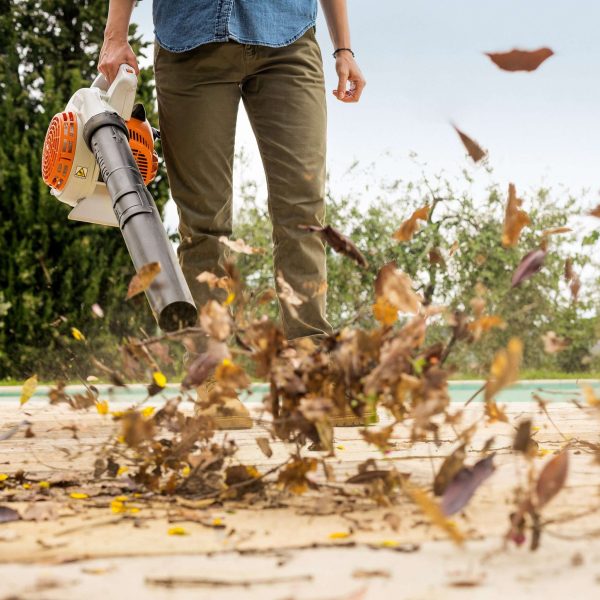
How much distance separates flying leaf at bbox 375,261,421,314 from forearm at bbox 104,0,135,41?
1.34 meters

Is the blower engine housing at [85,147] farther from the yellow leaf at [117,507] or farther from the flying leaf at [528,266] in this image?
the flying leaf at [528,266]

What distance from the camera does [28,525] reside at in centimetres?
119

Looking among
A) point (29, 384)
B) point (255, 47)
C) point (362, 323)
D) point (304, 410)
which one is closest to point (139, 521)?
point (304, 410)

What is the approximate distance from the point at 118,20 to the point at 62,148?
399mm

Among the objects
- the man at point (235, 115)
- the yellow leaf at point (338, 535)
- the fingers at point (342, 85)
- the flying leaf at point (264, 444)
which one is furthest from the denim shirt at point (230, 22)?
the yellow leaf at point (338, 535)

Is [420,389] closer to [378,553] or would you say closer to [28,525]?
[378,553]

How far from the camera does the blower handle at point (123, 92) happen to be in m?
2.20

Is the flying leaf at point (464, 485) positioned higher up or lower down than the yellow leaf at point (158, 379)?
lower down

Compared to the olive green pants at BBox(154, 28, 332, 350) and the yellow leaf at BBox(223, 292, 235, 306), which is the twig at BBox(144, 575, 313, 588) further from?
the olive green pants at BBox(154, 28, 332, 350)

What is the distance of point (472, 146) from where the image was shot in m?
1.45

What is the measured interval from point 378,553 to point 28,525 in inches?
20.4

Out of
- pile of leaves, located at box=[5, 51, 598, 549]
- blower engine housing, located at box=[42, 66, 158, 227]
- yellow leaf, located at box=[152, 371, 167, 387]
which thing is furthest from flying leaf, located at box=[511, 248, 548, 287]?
blower engine housing, located at box=[42, 66, 158, 227]

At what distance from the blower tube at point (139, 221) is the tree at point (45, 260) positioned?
558cm

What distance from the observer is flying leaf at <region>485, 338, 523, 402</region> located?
1.04 metres
